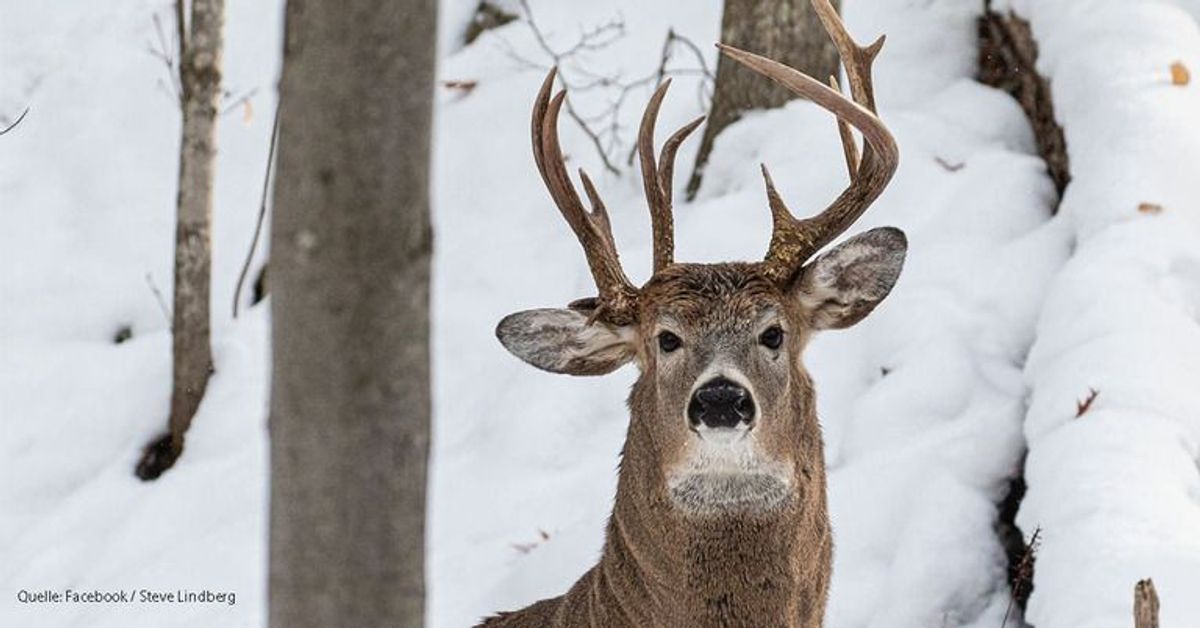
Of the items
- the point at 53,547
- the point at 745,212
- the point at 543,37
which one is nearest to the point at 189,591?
the point at 53,547

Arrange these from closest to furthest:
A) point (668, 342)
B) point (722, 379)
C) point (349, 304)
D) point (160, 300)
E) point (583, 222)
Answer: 1. point (349, 304)
2. point (722, 379)
3. point (668, 342)
4. point (583, 222)
5. point (160, 300)

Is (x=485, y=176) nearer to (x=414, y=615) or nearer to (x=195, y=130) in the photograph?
(x=195, y=130)

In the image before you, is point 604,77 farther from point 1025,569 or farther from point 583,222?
point 583,222

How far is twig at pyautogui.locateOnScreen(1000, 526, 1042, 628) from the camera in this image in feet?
18.3

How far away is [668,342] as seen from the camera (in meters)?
4.54

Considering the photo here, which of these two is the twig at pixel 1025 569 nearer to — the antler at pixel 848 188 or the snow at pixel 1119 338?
the snow at pixel 1119 338

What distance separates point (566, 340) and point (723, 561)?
2.44 feet

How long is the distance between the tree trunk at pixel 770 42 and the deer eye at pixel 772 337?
14.0 feet

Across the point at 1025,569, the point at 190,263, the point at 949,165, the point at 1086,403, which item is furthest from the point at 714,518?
the point at 190,263

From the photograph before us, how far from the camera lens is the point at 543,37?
35.1 ft

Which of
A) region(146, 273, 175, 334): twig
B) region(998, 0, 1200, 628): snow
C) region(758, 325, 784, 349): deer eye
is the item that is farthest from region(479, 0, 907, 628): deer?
region(146, 273, 175, 334): twig

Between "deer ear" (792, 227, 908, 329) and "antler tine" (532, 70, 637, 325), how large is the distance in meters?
0.43

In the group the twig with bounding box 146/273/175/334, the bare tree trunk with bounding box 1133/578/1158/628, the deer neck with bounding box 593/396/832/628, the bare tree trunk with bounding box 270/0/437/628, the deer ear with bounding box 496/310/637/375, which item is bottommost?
the twig with bounding box 146/273/175/334

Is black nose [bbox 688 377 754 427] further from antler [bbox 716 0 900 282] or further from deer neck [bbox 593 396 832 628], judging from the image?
antler [bbox 716 0 900 282]
